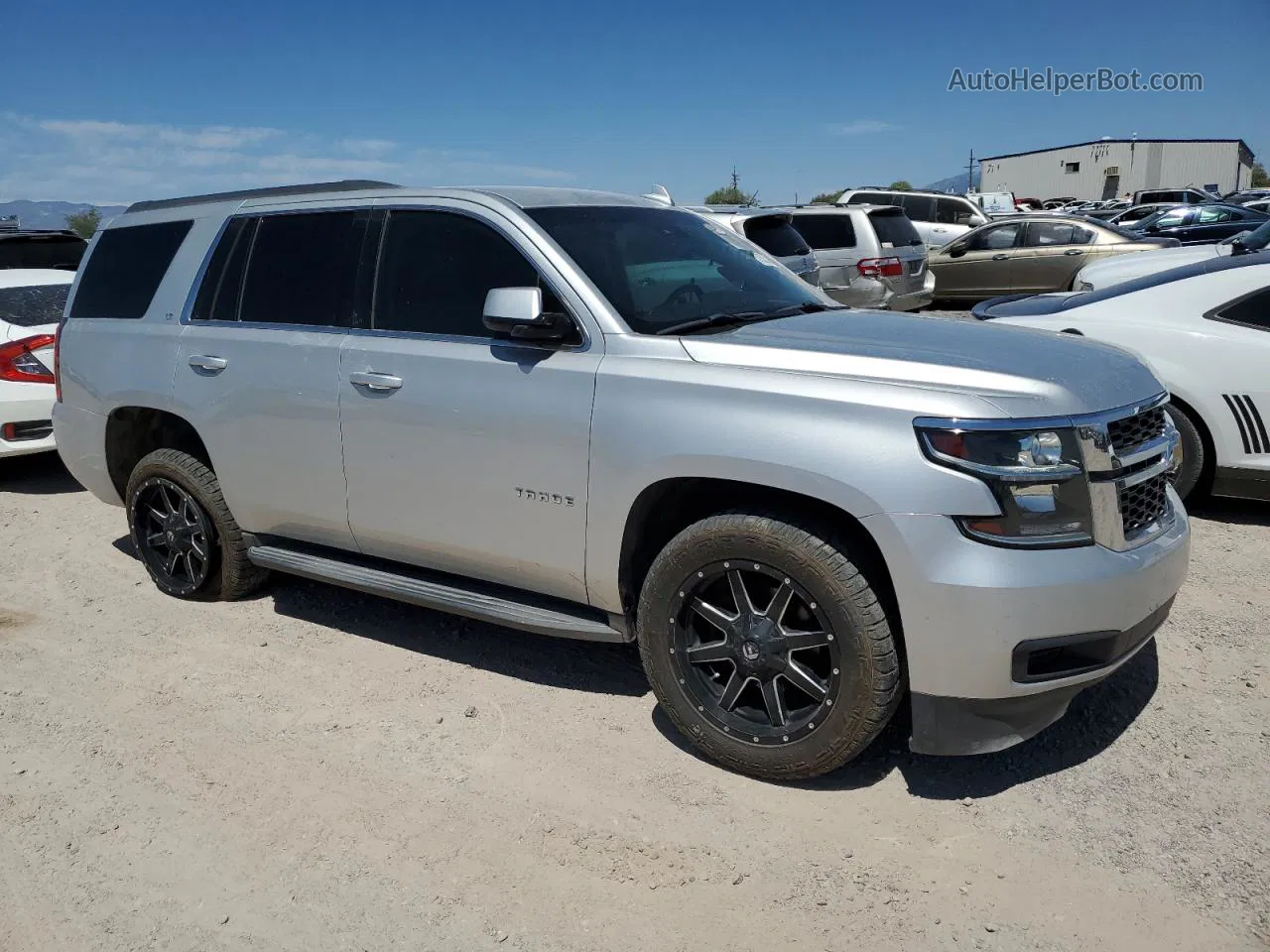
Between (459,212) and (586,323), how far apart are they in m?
0.83

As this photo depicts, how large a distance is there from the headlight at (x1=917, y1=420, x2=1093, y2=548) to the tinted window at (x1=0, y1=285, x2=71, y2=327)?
24.1 ft

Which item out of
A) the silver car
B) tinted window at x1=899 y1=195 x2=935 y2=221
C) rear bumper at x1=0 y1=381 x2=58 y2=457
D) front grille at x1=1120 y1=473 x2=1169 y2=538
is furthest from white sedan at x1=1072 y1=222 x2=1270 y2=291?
tinted window at x1=899 y1=195 x2=935 y2=221

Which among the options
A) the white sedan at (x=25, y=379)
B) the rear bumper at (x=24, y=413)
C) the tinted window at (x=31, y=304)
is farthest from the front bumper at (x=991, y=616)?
the tinted window at (x=31, y=304)

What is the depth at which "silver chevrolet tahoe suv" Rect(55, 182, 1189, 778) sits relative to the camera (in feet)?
10.2

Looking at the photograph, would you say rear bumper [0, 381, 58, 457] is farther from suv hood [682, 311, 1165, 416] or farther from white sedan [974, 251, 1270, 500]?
white sedan [974, 251, 1270, 500]

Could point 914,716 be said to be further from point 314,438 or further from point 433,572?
point 314,438

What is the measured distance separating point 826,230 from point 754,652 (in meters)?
10.8

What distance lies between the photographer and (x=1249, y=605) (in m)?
4.85

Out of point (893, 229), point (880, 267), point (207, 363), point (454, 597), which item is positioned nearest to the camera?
point (454, 597)

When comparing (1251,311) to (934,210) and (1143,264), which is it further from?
(934,210)

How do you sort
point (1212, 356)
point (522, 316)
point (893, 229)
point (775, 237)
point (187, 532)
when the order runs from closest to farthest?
point (522, 316), point (187, 532), point (1212, 356), point (775, 237), point (893, 229)

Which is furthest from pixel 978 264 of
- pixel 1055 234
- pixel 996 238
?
pixel 1055 234

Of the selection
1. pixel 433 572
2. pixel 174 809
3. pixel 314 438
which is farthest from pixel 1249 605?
pixel 174 809

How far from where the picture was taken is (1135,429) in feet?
11.1
